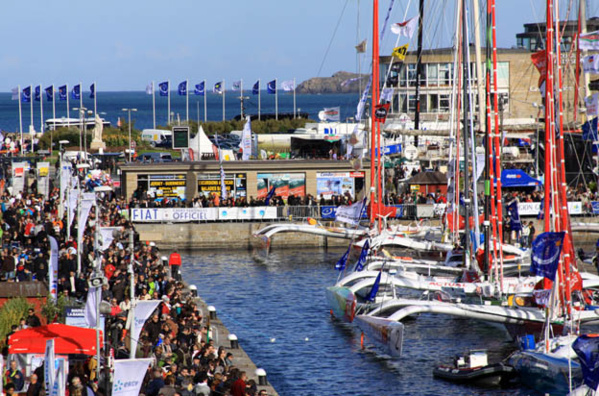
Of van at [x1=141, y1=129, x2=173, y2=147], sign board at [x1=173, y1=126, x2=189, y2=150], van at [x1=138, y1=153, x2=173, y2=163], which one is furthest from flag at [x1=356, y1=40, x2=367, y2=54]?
van at [x1=141, y1=129, x2=173, y2=147]

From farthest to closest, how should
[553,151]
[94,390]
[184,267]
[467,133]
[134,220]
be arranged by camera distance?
[134,220]
[184,267]
[467,133]
[553,151]
[94,390]

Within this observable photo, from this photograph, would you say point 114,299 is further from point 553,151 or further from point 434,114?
point 434,114

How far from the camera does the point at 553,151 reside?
30.5m

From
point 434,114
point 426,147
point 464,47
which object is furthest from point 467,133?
point 434,114

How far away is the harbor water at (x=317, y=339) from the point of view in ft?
98.8

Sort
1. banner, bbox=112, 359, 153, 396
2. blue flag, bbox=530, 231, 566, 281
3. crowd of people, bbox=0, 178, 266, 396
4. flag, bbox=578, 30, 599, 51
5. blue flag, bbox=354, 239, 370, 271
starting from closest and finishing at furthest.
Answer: banner, bbox=112, 359, 153, 396
crowd of people, bbox=0, 178, 266, 396
blue flag, bbox=530, 231, 566, 281
flag, bbox=578, 30, 599, 51
blue flag, bbox=354, 239, 370, 271

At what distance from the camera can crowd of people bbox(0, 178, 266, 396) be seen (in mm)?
21703

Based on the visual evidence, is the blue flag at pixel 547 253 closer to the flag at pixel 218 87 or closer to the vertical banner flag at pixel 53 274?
the vertical banner flag at pixel 53 274

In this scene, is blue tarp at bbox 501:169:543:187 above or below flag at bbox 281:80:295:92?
below

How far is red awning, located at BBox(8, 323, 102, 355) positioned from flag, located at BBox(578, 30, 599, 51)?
733 inches

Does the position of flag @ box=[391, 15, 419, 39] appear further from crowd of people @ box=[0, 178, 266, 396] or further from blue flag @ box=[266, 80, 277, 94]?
blue flag @ box=[266, 80, 277, 94]

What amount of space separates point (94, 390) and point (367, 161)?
141ft

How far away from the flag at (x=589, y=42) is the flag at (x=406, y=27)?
16.2 m

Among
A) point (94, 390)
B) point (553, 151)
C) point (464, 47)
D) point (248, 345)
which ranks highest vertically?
point (464, 47)
